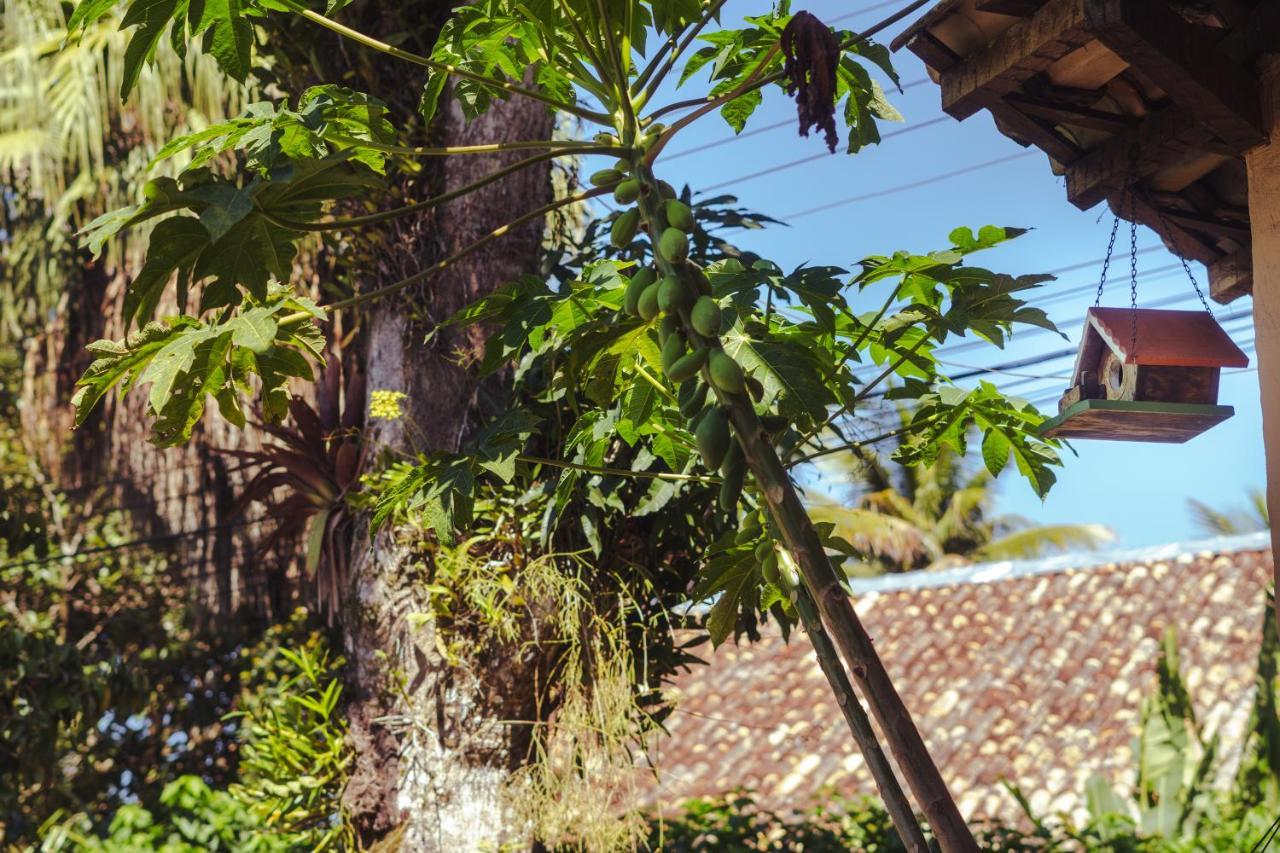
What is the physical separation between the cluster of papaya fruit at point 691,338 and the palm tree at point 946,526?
17.4m

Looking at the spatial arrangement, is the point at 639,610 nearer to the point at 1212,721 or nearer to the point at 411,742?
the point at 411,742

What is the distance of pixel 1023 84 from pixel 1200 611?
795cm

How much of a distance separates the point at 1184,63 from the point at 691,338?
44.4 inches

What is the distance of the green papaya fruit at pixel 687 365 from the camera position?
69.7 inches

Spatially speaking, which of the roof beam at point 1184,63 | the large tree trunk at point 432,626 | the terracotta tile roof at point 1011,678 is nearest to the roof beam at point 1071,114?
the roof beam at point 1184,63

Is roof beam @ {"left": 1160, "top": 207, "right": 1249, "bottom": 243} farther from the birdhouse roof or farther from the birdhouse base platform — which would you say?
the birdhouse base platform

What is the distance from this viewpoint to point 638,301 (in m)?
1.92

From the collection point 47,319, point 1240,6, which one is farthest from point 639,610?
point 47,319

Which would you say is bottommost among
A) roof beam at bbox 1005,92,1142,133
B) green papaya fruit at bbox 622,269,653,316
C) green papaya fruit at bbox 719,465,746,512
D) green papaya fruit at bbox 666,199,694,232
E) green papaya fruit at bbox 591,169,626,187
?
green papaya fruit at bbox 719,465,746,512

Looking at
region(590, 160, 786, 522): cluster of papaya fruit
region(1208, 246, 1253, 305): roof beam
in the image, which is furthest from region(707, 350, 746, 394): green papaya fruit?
region(1208, 246, 1253, 305): roof beam

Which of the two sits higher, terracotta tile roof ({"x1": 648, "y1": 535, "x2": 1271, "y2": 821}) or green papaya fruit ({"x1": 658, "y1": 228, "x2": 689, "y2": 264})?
green papaya fruit ({"x1": 658, "y1": 228, "x2": 689, "y2": 264})

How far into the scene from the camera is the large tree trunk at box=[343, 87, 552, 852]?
3.62m

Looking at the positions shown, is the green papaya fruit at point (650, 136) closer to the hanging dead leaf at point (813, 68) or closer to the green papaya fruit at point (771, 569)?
the hanging dead leaf at point (813, 68)

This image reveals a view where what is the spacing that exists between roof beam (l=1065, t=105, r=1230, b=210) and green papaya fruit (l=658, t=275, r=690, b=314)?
1.25 metres
